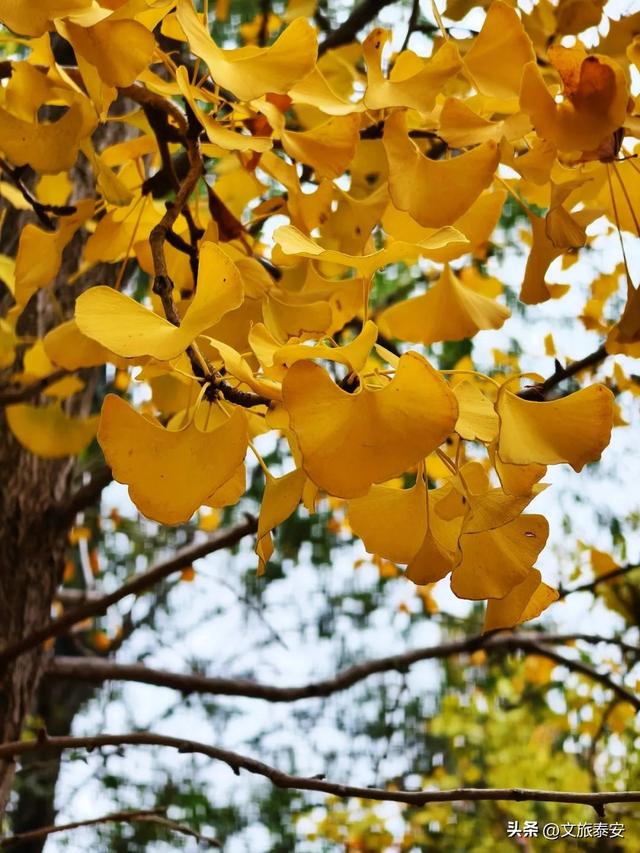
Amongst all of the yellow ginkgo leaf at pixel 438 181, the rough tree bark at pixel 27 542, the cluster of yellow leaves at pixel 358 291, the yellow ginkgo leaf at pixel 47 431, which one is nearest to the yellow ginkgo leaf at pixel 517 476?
the cluster of yellow leaves at pixel 358 291

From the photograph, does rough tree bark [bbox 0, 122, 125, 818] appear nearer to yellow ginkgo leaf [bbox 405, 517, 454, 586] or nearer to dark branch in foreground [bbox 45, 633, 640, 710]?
dark branch in foreground [bbox 45, 633, 640, 710]

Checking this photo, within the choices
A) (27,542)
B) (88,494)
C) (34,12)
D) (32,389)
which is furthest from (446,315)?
(27,542)

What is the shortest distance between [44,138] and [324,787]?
42 cm

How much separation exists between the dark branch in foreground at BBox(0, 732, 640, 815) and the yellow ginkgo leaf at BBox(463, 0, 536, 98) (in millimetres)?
346

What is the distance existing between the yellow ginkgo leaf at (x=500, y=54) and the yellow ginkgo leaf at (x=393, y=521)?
19 cm

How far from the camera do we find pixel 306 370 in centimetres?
31

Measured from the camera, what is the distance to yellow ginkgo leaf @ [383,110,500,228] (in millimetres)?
390

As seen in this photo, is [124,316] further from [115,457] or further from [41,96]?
[41,96]

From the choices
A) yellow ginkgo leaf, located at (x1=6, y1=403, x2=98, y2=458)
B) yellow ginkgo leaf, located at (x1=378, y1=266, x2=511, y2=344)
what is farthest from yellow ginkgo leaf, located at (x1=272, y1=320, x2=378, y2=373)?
yellow ginkgo leaf, located at (x1=6, y1=403, x2=98, y2=458)

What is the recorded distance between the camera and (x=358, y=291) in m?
0.48

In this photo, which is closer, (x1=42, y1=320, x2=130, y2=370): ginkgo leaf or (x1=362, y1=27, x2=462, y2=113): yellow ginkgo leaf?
(x1=362, y1=27, x2=462, y2=113): yellow ginkgo leaf

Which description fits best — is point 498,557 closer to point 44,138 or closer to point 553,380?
point 553,380

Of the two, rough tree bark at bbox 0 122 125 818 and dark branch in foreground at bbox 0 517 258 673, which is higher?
rough tree bark at bbox 0 122 125 818

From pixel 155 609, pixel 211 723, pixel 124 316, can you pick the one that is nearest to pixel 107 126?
pixel 124 316
